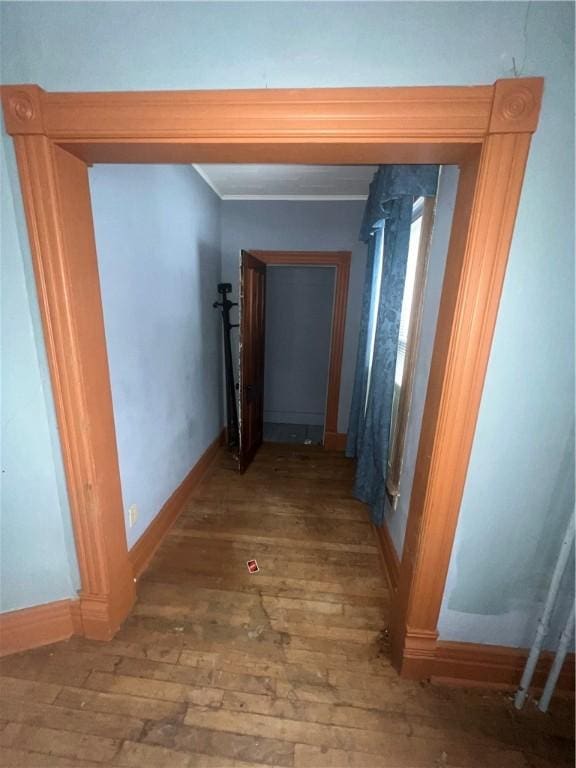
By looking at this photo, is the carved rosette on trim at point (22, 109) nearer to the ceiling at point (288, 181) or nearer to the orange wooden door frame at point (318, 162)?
the orange wooden door frame at point (318, 162)

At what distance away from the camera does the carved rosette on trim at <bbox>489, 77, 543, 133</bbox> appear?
2.82ft

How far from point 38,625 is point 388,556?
5.92 ft

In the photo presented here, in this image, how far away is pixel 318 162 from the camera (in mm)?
1086

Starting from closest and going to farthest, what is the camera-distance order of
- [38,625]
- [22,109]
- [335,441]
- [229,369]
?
[22,109] < [38,625] < [229,369] < [335,441]

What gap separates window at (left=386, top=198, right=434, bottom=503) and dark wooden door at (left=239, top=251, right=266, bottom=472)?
131 centimetres

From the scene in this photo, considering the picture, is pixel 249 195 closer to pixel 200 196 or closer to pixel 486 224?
pixel 200 196

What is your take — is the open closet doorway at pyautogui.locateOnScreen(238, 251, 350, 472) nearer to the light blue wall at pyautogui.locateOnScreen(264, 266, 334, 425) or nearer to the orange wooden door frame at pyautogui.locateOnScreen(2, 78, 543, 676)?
the light blue wall at pyautogui.locateOnScreen(264, 266, 334, 425)

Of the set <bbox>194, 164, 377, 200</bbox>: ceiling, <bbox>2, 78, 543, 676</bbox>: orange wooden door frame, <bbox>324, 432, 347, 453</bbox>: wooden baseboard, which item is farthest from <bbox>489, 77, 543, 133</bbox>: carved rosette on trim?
<bbox>324, 432, 347, 453</bbox>: wooden baseboard

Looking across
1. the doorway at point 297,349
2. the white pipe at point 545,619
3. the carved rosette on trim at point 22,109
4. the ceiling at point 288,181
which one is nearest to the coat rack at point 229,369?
the doorway at point 297,349

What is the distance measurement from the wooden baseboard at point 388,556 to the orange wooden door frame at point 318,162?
41 centimetres

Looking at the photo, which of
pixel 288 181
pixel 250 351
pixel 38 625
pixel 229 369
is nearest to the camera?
pixel 38 625

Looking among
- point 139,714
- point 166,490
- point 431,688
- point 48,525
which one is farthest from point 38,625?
point 431,688

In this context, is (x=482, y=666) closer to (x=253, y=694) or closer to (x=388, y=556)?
(x=388, y=556)

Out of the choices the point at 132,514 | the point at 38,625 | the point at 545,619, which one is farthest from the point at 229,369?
the point at 545,619
